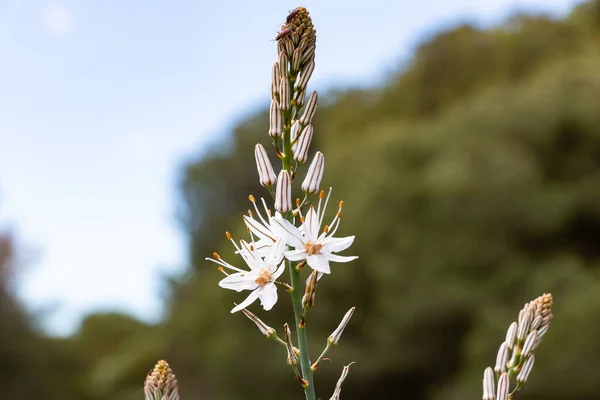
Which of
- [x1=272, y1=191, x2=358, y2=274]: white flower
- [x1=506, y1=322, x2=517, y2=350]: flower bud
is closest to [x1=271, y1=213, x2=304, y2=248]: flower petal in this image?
[x1=272, y1=191, x2=358, y2=274]: white flower

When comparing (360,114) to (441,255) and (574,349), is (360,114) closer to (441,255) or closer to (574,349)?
(441,255)

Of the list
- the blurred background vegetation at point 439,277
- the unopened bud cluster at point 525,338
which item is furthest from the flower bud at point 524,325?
the blurred background vegetation at point 439,277

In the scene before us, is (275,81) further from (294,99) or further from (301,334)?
(301,334)

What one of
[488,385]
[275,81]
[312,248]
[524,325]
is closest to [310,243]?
[312,248]

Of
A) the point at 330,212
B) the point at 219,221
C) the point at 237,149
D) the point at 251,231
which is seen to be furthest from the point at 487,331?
the point at 237,149

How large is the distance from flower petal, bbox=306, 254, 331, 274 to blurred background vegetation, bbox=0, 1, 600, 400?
611 inches

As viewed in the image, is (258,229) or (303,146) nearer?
(303,146)

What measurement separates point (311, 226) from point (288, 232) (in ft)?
0.45

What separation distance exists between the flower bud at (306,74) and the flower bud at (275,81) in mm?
58

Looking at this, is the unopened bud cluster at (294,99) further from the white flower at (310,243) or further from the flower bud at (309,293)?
the flower bud at (309,293)

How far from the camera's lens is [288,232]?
1839mm

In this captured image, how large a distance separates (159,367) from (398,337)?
Answer: 17475 millimetres

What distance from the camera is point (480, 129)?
22656mm

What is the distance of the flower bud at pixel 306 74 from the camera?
78.5 inches
